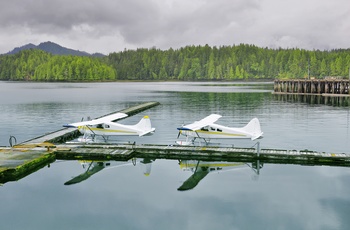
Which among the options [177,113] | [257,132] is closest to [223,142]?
[257,132]

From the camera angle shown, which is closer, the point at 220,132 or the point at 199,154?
the point at 199,154

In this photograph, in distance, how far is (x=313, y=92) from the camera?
111500mm

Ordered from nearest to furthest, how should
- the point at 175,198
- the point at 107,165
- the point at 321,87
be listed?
the point at 175,198 < the point at 107,165 < the point at 321,87

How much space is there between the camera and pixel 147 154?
28.3 metres

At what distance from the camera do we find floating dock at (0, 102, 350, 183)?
25688 mm

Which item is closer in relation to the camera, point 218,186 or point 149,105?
point 218,186

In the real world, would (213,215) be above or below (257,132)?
below

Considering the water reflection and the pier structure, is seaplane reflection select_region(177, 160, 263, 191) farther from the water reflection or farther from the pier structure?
the pier structure

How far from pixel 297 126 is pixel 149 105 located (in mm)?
31862

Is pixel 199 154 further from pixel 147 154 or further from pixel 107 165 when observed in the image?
pixel 107 165

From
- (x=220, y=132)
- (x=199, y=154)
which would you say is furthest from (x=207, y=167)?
(x=220, y=132)

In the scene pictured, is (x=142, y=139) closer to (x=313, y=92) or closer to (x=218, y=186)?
(x=218, y=186)

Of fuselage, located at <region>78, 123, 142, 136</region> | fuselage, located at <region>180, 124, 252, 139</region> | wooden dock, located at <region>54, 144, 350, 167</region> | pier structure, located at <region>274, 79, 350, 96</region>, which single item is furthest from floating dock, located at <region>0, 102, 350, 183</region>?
pier structure, located at <region>274, 79, 350, 96</region>

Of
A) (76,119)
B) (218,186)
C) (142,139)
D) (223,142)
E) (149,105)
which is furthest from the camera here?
(149,105)
